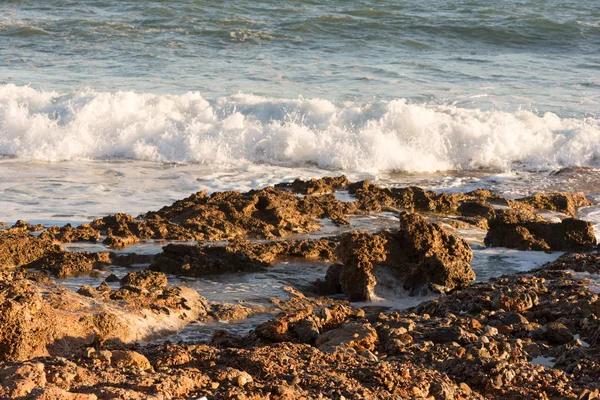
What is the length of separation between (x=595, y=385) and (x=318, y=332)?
1556 mm

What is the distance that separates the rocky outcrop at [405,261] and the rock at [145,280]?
4.36ft

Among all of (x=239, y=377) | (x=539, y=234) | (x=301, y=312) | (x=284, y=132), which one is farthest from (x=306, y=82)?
(x=239, y=377)

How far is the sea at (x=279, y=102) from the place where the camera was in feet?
37.8

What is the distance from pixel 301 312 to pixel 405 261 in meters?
1.64

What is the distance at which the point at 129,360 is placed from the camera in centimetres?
403

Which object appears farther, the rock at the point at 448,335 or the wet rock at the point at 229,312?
the wet rock at the point at 229,312

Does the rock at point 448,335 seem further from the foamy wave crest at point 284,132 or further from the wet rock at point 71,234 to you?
the foamy wave crest at point 284,132

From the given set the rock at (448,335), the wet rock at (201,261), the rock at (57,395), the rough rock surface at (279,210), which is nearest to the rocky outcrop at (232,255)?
the wet rock at (201,261)

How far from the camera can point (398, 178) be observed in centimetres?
1220

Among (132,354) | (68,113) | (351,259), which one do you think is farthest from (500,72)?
(132,354)

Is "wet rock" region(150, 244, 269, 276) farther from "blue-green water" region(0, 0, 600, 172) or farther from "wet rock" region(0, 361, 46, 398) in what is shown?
"blue-green water" region(0, 0, 600, 172)

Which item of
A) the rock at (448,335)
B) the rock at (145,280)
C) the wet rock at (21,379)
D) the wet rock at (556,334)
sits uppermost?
the wet rock at (21,379)

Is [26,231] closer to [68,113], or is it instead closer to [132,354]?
[132,354]

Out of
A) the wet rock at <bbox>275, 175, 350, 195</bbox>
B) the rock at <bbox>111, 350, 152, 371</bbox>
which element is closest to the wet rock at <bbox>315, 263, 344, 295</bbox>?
the rock at <bbox>111, 350, 152, 371</bbox>
